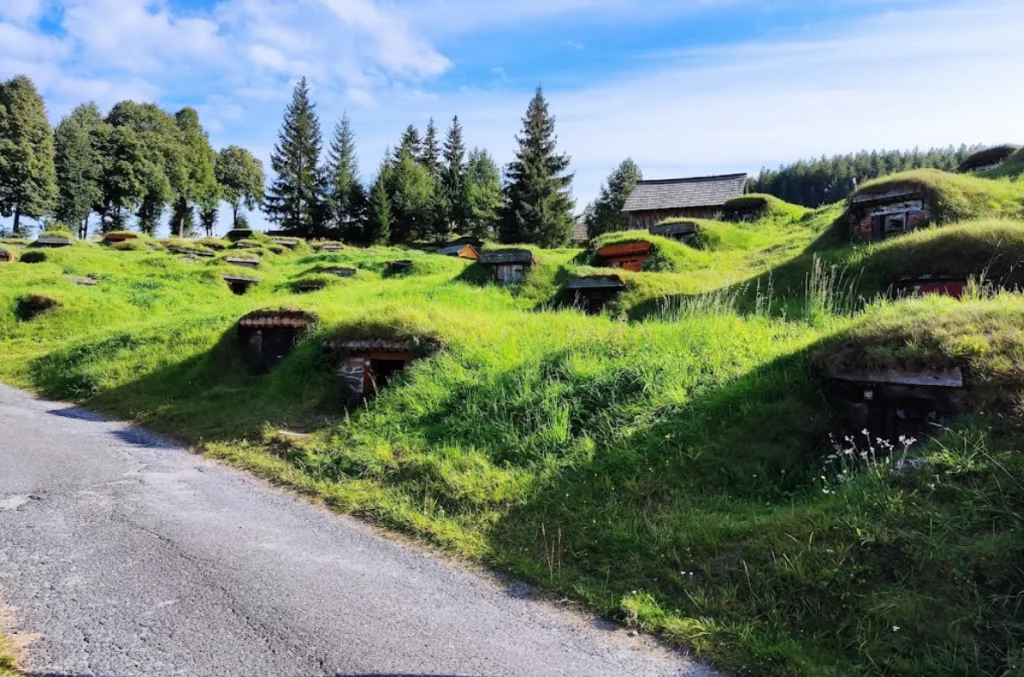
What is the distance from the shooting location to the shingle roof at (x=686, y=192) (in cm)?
3469

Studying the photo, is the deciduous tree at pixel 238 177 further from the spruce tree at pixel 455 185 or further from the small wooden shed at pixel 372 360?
the small wooden shed at pixel 372 360

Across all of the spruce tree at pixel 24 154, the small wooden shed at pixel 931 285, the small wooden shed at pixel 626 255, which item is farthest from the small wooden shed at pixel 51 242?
the small wooden shed at pixel 931 285

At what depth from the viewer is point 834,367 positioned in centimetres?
562

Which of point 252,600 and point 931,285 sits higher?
point 931,285

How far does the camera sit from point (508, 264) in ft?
59.8

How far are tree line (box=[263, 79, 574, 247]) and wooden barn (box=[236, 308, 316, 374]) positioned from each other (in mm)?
29168

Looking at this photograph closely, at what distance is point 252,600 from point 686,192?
1390 inches

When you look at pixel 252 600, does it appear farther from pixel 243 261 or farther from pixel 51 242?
pixel 51 242

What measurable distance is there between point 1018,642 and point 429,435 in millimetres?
5305

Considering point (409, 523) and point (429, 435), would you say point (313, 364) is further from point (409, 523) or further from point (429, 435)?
point (409, 523)

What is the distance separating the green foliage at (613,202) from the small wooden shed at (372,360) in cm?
3899

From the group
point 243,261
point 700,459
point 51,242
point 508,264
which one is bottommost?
point 700,459

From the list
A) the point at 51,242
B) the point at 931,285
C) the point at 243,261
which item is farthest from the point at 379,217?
the point at 931,285

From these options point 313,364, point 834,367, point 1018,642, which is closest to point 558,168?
point 313,364
